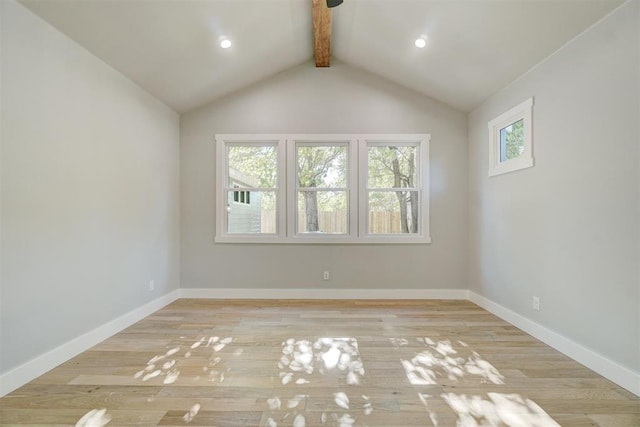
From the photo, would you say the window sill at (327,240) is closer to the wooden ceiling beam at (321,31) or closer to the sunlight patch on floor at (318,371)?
the sunlight patch on floor at (318,371)

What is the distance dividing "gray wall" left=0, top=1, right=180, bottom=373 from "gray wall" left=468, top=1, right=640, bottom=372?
3967mm

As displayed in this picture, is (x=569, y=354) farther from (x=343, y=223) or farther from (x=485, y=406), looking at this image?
(x=343, y=223)

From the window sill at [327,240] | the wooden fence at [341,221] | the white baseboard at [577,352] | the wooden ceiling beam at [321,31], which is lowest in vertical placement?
the white baseboard at [577,352]

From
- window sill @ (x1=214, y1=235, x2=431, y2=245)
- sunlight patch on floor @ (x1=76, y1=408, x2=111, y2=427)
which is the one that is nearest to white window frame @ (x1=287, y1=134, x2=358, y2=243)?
window sill @ (x1=214, y1=235, x2=431, y2=245)

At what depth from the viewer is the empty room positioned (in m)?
1.99

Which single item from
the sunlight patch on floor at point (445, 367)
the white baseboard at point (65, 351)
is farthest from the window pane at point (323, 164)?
the white baseboard at point (65, 351)

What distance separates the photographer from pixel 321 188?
4.32 meters

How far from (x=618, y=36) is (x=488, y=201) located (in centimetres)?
195

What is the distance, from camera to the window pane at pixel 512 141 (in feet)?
10.5

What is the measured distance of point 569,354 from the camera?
2492 mm

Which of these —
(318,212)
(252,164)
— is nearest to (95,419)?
(318,212)

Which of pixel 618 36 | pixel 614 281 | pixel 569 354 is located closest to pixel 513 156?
pixel 618 36

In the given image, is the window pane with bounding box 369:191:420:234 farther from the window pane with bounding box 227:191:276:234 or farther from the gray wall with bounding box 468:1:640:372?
the window pane with bounding box 227:191:276:234

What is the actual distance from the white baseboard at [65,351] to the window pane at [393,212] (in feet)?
9.80
